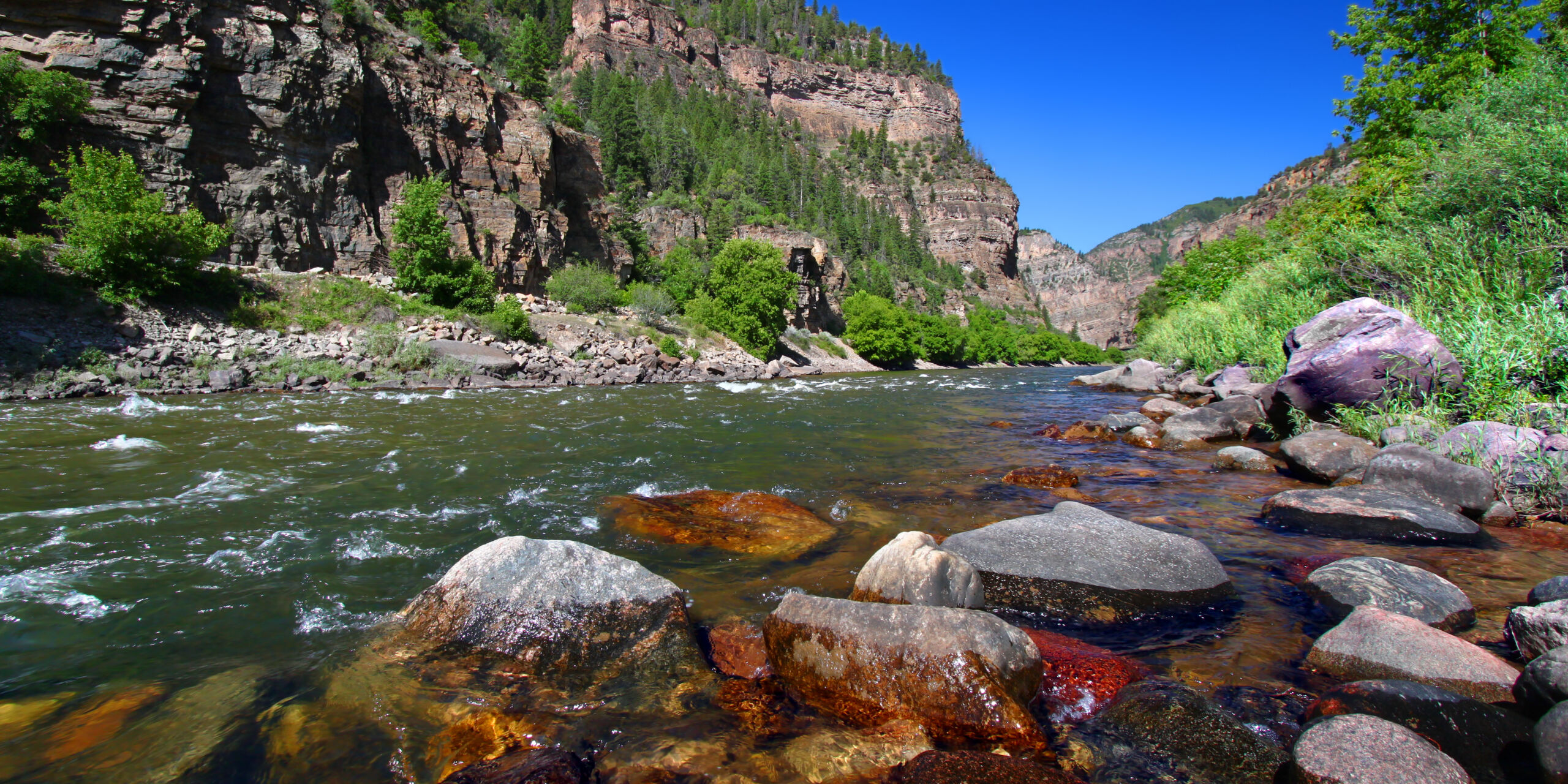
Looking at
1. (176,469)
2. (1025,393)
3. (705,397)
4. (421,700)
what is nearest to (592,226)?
(705,397)

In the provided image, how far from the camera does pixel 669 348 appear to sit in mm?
37375

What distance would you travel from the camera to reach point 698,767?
3.10 m

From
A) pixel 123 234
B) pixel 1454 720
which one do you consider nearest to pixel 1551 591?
pixel 1454 720

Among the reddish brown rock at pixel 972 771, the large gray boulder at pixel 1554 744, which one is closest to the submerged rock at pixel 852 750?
the reddish brown rock at pixel 972 771

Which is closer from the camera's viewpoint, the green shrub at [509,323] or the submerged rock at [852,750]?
the submerged rock at [852,750]

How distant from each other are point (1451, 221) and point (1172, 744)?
48.2 feet

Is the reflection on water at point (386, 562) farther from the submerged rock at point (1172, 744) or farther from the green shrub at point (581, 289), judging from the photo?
the green shrub at point (581, 289)

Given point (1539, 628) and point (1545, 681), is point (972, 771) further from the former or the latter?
point (1539, 628)

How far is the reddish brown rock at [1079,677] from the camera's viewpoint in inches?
143

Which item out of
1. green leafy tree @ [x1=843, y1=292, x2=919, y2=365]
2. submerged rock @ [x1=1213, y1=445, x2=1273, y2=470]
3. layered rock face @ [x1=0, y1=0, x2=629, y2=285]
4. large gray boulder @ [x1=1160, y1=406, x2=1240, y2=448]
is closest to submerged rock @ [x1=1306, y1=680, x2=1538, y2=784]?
submerged rock @ [x1=1213, y1=445, x2=1273, y2=470]

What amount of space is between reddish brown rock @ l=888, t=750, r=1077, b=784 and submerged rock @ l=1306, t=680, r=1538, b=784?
64.6 inches

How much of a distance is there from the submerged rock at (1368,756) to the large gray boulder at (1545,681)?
0.85 meters

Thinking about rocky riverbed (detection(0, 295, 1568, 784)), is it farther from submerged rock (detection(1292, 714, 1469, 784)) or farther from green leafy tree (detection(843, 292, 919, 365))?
green leafy tree (detection(843, 292, 919, 365))

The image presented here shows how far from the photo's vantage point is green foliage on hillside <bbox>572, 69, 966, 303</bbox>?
239ft
